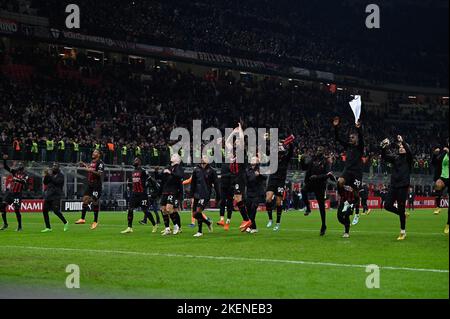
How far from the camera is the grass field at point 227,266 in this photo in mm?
11688

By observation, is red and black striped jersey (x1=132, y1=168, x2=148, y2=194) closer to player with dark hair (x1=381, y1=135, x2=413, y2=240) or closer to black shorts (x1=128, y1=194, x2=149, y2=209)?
black shorts (x1=128, y1=194, x2=149, y2=209)

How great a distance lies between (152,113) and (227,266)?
50.1 m

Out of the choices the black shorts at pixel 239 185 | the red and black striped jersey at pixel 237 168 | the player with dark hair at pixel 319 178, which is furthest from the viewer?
the red and black striped jersey at pixel 237 168

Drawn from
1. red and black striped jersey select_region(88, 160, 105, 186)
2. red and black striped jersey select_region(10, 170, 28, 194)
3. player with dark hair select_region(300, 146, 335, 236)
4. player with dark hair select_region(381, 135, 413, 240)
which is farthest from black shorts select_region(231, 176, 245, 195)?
red and black striped jersey select_region(10, 170, 28, 194)

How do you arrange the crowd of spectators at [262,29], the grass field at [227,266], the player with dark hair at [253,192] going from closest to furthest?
the grass field at [227,266], the player with dark hair at [253,192], the crowd of spectators at [262,29]

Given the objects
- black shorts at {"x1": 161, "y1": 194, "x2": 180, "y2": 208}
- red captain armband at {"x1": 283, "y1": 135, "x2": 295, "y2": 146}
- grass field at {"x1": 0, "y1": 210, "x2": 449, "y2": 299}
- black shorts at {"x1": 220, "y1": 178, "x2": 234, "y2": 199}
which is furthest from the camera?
black shorts at {"x1": 220, "y1": 178, "x2": 234, "y2": 199}

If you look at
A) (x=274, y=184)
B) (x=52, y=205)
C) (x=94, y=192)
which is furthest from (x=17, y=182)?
(x=274, y=184)

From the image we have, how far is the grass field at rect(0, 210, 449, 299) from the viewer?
1169 centimetres

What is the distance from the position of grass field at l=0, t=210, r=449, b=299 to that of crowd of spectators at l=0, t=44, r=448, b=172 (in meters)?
28.3

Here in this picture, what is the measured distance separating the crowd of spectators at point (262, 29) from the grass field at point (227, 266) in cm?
4082

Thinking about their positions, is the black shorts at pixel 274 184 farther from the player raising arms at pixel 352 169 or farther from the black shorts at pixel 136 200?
the player raising arms at pixel 352 169

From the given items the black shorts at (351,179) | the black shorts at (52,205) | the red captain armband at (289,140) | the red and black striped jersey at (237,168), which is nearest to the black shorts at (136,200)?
the black shorts at (52,205)

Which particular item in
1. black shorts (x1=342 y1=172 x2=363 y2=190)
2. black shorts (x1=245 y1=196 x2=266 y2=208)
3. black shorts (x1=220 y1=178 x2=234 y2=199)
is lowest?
black shorts (x1=245 y1=196 x2=266 y2=208)

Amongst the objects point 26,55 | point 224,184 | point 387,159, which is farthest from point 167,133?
point 387,159
